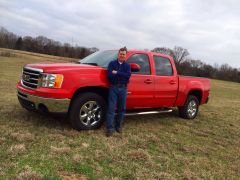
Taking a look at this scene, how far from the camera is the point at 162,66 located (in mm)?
8859

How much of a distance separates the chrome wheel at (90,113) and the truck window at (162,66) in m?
2.15

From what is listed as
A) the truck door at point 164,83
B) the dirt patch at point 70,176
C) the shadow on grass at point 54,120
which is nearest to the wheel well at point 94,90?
the shadow on grass at point 54,120

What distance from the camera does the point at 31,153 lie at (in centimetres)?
532

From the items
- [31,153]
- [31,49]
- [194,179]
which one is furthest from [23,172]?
[31,49]

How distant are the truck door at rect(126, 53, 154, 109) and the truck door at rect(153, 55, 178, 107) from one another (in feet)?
0.90

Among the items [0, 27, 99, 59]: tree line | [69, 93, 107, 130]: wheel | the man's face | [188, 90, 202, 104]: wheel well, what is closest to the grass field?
[69, 93, 107, 130]: wheel

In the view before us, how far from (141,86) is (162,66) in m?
1.18

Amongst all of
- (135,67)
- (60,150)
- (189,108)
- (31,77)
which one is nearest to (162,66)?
(135,67)

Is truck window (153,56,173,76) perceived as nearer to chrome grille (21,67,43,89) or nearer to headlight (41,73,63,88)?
headlight (41,73,63,88)

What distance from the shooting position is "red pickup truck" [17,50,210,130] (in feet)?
21.6

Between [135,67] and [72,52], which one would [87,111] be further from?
[72,52]

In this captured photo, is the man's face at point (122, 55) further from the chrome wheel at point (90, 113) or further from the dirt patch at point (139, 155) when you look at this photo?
the dirt patch at point (139, 155)

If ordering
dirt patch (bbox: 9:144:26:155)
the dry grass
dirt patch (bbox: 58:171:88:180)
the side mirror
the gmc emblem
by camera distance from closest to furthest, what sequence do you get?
dirt patch (bbox: 58:171:88:180) → dirt patch (bbox: 9:144:26:155) → the dry grass → the gmc emblem → the side mirror

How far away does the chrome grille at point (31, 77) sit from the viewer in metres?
6.73
